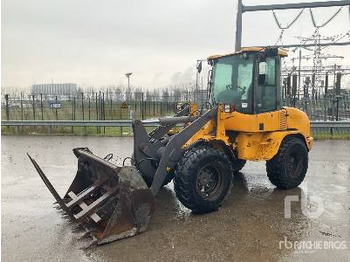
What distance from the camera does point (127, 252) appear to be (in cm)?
422

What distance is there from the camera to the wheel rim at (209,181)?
5.38 meters

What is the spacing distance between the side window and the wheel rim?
1.54m

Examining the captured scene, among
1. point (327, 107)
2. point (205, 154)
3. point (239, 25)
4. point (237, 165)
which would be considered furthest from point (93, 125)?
point (327, 107)

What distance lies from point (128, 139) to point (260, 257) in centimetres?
1000

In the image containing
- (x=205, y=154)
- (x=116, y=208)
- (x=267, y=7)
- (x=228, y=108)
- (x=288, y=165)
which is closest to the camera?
(x=116, y=208)

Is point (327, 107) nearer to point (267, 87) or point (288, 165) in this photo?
point (288, 165)

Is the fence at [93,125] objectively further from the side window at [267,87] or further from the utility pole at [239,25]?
the side window at [267,87]

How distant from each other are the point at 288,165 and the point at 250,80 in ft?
6.07

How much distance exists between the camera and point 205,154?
5305mm

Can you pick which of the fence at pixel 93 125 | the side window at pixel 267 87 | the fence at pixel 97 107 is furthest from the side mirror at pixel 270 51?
the fence at pixel 97 107

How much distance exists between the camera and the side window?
6.23m

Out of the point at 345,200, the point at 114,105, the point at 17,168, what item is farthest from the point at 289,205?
the point at 114,105

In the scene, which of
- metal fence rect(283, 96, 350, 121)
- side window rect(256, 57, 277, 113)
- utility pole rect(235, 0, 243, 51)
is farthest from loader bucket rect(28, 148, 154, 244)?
metal fence rect(283, 96, 350, 121)

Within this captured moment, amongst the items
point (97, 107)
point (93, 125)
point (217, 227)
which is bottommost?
point (217, 227)
